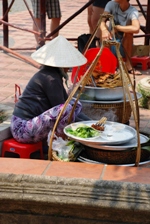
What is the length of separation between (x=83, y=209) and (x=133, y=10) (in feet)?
13.5

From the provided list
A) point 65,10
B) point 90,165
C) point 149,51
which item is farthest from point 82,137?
point 65,10

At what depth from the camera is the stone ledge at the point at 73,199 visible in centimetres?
299

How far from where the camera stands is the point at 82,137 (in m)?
3.85

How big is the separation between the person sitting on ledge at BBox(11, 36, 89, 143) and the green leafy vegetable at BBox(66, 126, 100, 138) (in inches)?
10.3

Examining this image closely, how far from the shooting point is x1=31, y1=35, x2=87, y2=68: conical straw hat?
4.16 meters

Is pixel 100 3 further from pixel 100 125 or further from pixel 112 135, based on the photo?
pixel 112 135

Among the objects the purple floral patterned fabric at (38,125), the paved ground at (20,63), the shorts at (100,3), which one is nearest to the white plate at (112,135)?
the purple floral patterned fabric at (38,125)

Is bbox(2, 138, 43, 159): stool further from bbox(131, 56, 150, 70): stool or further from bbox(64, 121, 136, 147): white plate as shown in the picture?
bbox(131, 56, 150, 70): stool

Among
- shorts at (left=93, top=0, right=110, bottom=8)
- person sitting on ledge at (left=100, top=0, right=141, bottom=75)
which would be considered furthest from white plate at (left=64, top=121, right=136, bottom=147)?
shorts at (left=93, top=0, right=110, bottom=8)

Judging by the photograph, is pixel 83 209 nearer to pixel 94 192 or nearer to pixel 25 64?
pixel 94 192

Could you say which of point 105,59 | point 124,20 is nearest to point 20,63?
point 124,20

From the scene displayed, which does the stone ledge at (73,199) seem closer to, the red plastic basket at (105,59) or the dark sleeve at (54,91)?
the dark sleeve at (54,91)

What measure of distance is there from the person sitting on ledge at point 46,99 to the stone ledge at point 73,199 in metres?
1.03

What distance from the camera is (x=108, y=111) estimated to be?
→ 15.1ft
